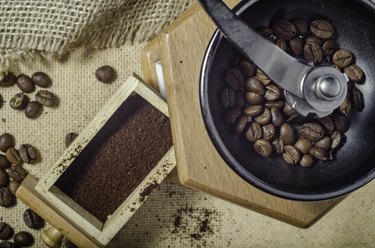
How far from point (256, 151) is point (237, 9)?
11.9 inches

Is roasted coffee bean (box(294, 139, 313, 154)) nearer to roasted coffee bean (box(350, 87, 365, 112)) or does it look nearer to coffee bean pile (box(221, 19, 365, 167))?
coffee bean pile (box(221, 19, 365, 167))

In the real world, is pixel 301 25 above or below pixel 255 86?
above

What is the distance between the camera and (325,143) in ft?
4.05

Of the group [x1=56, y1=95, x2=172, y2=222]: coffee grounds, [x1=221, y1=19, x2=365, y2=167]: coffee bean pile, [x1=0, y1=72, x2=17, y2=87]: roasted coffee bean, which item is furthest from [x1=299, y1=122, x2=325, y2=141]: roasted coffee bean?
[x1=0, y1=72, x2=17, y2=87]: roasted coffee bean

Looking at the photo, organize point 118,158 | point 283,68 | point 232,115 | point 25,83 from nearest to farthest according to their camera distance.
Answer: point 283,68
point 232,115
point 118,158
point 25,83

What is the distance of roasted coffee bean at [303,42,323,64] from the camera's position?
3.99 ft

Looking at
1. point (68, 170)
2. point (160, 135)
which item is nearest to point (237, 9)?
point (160, 135)

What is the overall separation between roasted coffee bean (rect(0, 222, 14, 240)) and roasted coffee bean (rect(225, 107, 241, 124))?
30.5 inches

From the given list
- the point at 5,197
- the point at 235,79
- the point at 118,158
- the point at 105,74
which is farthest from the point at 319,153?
the point at 5,197

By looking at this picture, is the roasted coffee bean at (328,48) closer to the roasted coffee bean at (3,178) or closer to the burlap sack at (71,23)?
the burlap sack at (71,23)

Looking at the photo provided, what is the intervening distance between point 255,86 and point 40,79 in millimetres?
644

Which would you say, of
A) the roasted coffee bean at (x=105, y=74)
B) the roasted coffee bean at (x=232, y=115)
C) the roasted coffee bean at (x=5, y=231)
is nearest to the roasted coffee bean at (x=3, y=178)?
the roasted coffee bean at (x=5, y=231)

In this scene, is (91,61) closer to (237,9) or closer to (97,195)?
(97,195)

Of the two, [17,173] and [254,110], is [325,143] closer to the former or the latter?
[254,110]
